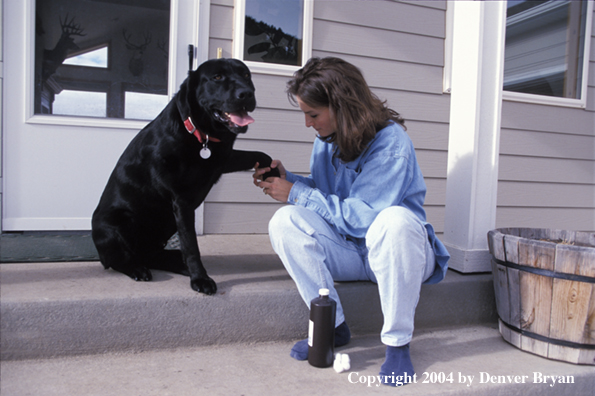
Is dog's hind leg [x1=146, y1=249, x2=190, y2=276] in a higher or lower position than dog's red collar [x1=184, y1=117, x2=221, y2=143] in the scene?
lower

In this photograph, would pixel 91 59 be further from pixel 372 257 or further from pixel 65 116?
pixel 372 257

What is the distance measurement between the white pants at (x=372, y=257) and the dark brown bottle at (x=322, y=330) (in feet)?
0.37

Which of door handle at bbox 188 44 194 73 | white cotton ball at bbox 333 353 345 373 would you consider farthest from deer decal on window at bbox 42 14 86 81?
white cotton ball at bbox 333 353 345 373

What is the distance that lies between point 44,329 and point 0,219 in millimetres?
1445

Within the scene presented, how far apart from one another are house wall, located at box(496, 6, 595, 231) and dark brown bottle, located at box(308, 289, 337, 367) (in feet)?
8.49

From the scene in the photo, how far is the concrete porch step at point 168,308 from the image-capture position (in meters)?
1.49

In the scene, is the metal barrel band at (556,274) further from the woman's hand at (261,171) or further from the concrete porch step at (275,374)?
the woman's hand at (261,171)

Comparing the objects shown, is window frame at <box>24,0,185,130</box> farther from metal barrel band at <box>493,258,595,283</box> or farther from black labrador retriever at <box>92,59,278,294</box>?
metal barrel band at <box>493,258,595,283</box>

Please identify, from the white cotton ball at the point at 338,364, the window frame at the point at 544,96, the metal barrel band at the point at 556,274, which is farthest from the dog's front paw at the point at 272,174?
the window frame at the point at 544,96

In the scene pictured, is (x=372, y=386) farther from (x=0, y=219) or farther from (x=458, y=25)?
(x=0, y=219)

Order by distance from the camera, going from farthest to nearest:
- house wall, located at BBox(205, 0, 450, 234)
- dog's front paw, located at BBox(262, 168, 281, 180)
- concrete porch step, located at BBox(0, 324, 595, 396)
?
house wall, located at BBox(205, 0, 450, 234), dog's front paw, located at BBox(262, 168, 281, 180), concrete porch step, located at BBox(0, 324, 595, 396)

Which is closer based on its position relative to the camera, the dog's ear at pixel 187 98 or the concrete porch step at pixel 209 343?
the concrete porch step at pixel 209 343

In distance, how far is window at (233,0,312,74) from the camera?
286cm

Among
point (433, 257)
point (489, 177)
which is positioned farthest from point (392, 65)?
point (433, 257)
